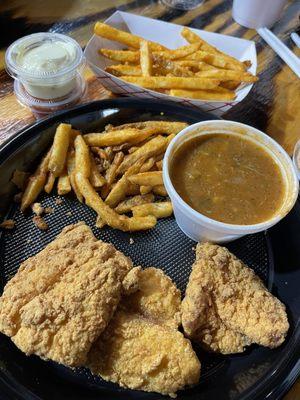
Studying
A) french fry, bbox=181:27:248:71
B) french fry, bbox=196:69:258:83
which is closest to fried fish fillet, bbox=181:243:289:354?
french fry, bbox=196:69:258:83

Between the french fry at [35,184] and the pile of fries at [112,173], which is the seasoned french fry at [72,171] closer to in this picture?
the pile of fries at [112,173]

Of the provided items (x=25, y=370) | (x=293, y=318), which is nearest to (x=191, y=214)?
(x=293, y=318)

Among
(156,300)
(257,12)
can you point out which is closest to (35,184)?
(156,300)

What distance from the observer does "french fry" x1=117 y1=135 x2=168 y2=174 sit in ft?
6.60

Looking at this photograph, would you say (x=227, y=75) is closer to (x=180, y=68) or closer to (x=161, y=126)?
(x=180, y=68)

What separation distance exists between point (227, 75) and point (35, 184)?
4.36ft

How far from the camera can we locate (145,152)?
2.01m

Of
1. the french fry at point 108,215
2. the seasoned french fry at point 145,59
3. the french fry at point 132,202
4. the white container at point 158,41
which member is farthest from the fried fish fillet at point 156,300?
the seasoned french fry at point 145,59

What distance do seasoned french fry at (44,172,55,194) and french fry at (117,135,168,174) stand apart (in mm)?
348

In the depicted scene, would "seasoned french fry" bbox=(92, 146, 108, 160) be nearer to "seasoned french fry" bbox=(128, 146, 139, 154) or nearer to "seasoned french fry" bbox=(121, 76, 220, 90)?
"seasoned french fry" bbox=(128, 146, 139, 154)

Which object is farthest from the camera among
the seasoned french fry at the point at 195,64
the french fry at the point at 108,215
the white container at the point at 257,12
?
the white container at the point at 257,12

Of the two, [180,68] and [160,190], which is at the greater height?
[180,68]

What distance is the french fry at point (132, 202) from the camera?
6.42 ft

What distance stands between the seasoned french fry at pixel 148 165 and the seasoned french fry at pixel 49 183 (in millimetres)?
471
